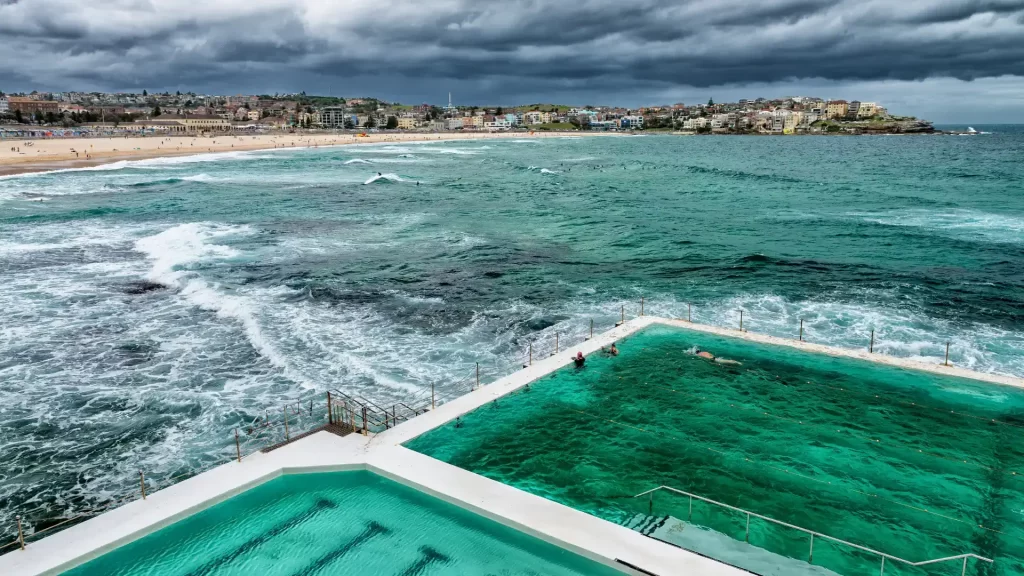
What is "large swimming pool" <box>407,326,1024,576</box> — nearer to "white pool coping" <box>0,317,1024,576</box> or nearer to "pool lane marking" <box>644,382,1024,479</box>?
"pool lane marking" <box>644,382,1024,479</box>

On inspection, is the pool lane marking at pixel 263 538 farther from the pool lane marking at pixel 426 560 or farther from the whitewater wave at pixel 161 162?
the whitewater wave at pixel 161 162

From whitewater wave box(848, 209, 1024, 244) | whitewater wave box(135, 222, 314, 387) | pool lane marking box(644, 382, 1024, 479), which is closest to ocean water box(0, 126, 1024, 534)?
whitewater wave box(135, 222, 314, 387)

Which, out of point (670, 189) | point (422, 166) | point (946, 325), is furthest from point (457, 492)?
point (422, 166)

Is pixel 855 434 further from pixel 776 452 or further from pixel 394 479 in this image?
pixel 394 479

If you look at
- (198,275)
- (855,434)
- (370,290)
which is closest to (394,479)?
(855,434)

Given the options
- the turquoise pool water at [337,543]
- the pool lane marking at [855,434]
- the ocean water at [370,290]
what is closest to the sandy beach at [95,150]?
the ocean water at [370,290]
